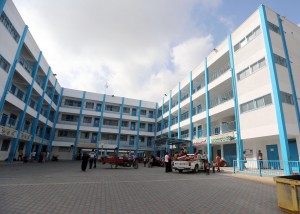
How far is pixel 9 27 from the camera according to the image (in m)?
18.6

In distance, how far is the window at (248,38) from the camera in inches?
730

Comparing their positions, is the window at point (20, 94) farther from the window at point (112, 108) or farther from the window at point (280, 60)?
the window at point (280, 60)

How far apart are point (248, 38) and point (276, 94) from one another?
24.3ft

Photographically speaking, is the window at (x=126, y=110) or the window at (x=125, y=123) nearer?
the window at (x=125, y=123)

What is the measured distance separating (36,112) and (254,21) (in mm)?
29932

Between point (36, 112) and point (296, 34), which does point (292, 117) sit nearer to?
point (296, 34)

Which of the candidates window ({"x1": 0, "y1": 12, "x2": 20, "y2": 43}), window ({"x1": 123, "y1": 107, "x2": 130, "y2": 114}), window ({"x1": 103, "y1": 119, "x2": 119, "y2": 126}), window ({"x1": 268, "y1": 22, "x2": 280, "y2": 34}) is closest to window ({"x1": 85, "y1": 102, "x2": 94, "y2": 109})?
window ({"x1": 103, "y1": 119, "x2": 119, "y2": 126})

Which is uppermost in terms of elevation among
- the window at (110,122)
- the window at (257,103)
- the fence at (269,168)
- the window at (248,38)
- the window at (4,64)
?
the window at (248,38)

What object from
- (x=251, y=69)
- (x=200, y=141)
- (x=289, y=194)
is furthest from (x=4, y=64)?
(x=251, y=69)

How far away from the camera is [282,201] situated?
18.2ft

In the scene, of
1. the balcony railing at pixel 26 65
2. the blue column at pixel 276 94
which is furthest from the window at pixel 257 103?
the balcony railing at pixel 26 65

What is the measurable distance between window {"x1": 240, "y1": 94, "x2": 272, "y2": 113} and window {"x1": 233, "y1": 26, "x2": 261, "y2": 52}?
20.9 feet

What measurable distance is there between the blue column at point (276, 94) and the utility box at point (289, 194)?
9513 mm

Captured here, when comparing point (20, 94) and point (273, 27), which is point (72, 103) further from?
point (273, 27)
